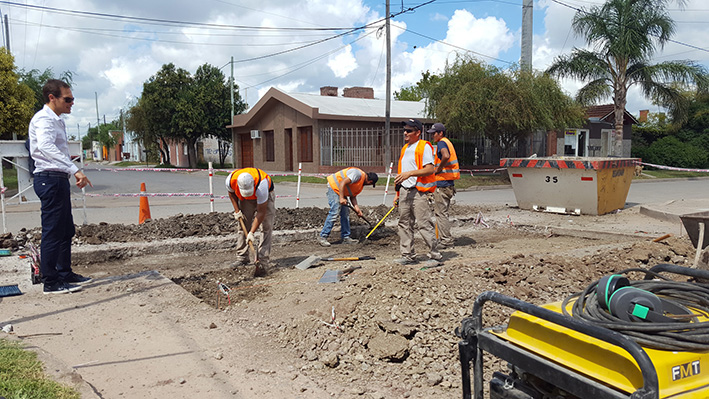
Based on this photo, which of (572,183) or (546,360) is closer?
(546,360)

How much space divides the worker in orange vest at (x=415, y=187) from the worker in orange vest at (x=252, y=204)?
1599 mm

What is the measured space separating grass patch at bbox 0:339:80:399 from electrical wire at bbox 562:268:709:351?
2.89 metres

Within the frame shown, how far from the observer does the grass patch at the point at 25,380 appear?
3010 mm

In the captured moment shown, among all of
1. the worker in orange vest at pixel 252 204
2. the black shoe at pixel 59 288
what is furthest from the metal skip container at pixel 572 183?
the black shoe at pixel 59 288

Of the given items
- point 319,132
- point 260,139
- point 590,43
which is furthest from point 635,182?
point 260,139

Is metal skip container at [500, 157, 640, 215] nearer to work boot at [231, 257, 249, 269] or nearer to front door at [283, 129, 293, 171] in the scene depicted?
work boot at [231, 257, 249, 269]

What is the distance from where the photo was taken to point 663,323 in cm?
203

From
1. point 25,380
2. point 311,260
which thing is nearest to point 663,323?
point 25,380

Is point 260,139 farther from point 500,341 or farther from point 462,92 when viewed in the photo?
point 500,341

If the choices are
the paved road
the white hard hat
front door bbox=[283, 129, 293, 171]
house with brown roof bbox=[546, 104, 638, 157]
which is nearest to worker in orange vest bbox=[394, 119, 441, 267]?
the white hard hat

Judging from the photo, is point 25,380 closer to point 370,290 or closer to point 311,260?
point 370,290

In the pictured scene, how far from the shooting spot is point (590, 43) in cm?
2289

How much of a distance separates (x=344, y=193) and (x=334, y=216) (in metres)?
0.53

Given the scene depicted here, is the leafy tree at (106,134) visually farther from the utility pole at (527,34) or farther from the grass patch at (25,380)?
the grass patch at (25,380)
